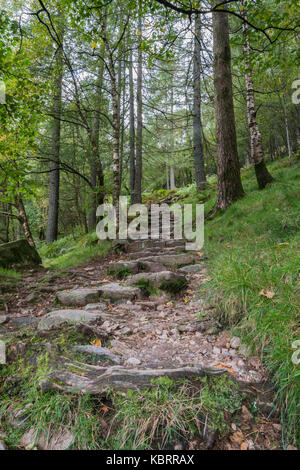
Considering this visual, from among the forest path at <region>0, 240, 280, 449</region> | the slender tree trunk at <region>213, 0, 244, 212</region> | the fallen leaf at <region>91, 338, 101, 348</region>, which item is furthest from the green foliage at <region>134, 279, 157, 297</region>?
the slender tree trunk at <region>213, 0, 244, 212</region>

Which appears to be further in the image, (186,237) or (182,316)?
(186,237)

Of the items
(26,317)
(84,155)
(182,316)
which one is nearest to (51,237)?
(84,155)

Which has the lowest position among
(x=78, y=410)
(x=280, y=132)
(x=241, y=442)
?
(x=241, y=442)

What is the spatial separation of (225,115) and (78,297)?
585 cm

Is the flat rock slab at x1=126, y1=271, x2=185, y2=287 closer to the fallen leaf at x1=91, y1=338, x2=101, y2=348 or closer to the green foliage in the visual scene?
the green foliage

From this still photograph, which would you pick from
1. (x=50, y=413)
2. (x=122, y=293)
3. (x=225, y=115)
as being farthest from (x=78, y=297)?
(x=225, y=115)

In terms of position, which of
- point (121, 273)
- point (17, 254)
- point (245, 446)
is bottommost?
point (245, 446)

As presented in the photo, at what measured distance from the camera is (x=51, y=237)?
13.3 m

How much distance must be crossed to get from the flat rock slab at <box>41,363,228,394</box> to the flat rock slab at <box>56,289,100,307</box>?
69.8 inches

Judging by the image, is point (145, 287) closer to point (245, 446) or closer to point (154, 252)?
point (154, 252)

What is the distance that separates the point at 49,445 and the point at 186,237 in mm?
5915

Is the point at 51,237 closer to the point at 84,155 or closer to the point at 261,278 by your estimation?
the point at 84,155

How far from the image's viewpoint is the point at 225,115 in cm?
651

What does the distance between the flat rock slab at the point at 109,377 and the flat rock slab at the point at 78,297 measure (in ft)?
5.82
